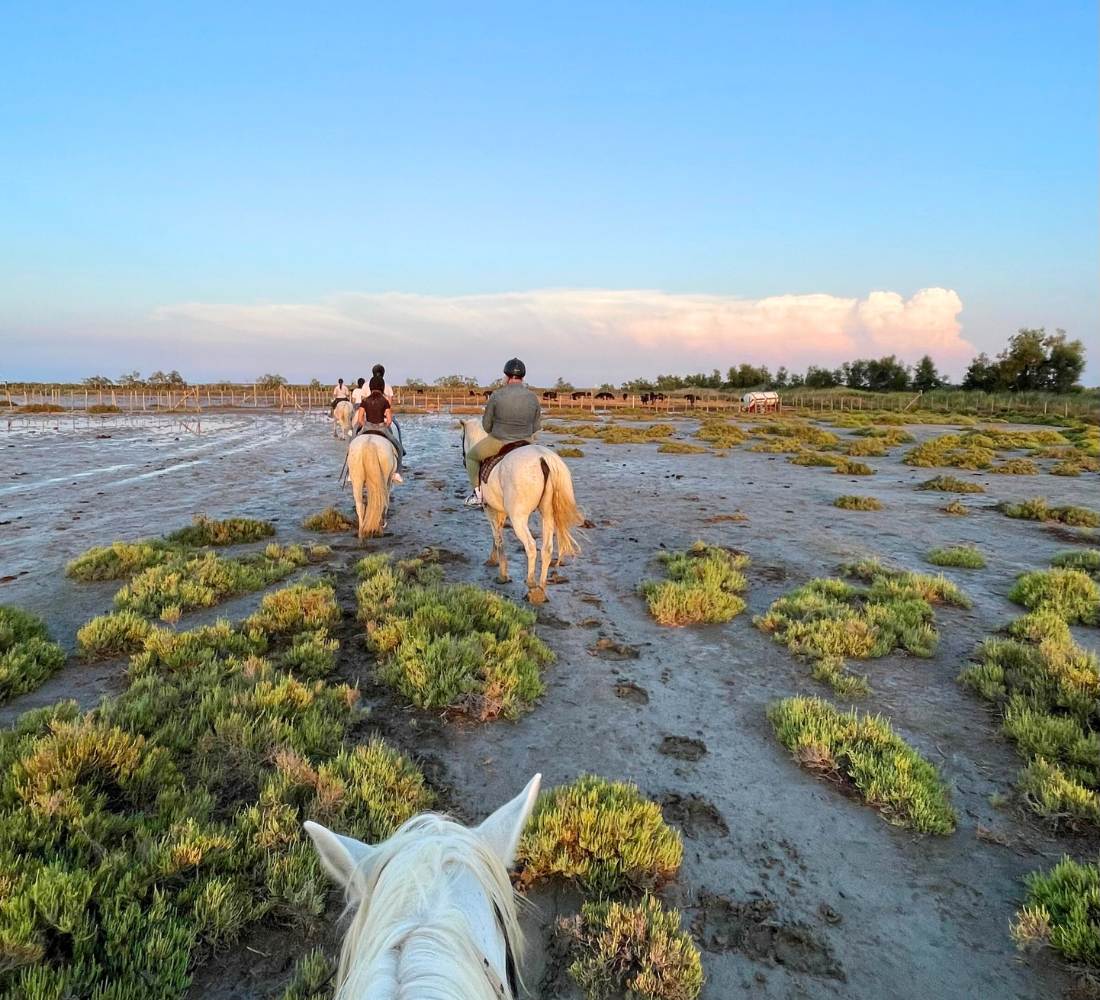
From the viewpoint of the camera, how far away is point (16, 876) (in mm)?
2494

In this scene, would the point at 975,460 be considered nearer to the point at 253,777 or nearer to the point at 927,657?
the point at 927,657

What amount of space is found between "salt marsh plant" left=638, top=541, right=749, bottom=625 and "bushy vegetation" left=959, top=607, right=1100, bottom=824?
2413 mm

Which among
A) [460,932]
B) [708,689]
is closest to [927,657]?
[708,689]

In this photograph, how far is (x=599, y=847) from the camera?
306 cm

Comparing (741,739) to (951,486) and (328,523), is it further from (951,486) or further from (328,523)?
(951,486)

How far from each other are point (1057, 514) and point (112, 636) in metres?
15.9

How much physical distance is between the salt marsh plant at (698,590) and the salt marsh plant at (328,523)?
6.08 meters

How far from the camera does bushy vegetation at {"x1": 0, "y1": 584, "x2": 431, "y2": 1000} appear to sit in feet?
7.75

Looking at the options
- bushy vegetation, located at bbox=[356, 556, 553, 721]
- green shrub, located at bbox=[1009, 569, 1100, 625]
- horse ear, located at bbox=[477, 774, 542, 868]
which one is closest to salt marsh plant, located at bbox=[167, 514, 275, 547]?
bushy vegetation, located at bbox=[356, 556, 553, 721]

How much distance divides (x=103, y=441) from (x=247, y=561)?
2324 cm

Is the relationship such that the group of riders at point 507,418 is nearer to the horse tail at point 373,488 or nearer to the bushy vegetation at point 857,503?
the horse tail at point 373,488

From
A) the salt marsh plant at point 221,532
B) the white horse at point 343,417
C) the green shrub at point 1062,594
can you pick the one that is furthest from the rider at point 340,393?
the green shrub at point 1062,594

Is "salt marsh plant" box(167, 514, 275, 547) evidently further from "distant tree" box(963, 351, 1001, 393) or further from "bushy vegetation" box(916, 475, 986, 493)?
"distant tree" box(963, 351, 1001, 393)

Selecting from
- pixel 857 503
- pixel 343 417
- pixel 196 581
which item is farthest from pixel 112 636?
pixel 343 417
